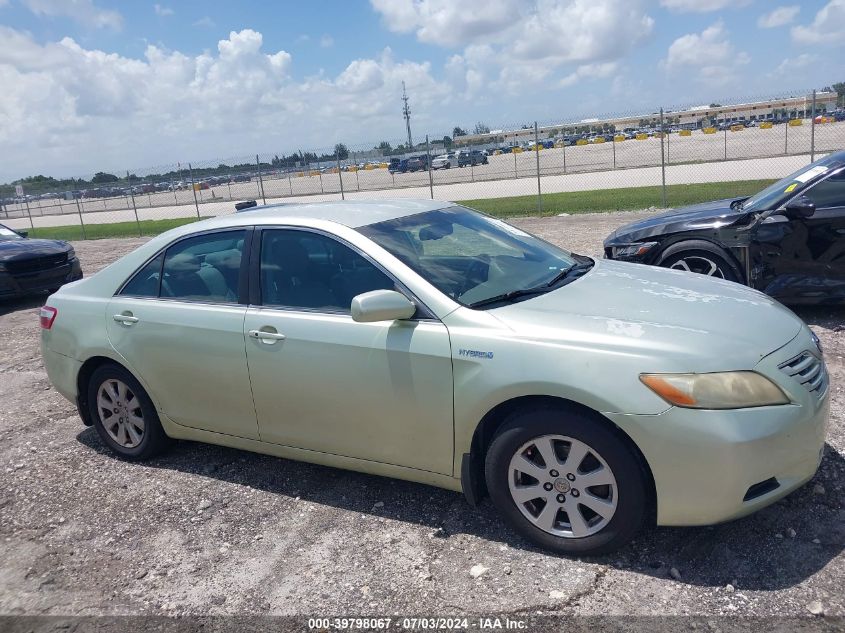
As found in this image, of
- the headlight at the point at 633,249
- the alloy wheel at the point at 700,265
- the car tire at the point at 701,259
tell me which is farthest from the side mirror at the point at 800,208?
the headlight at the point at 633,249

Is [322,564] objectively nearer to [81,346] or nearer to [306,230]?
[306,230]

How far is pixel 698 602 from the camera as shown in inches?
117

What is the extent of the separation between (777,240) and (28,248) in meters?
10.7

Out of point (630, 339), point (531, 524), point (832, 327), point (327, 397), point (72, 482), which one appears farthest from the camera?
point (832, 327)

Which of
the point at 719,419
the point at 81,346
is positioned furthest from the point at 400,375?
the point at 81,346

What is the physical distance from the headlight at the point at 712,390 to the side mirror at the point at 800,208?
12.9 feet

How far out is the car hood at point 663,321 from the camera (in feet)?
10.1

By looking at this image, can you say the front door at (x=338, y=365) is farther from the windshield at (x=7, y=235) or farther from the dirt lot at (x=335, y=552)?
the windshield at (x=7, y=235)

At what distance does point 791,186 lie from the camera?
264 inches

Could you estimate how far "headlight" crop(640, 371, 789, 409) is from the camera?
2969 millimetres

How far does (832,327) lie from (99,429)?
6115 millimetres

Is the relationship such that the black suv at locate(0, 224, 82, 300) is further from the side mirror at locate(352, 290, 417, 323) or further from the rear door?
the side mirror at locate(352, 290, 417, 323)

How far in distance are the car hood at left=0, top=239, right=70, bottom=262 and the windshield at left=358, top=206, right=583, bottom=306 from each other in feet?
29.7

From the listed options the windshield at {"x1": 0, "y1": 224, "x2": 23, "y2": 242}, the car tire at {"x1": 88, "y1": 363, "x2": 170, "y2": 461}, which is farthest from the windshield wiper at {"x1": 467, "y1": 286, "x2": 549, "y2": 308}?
the windshield at {"x1": 0, "y1": 224, "x2": 23, "y2": 242}
